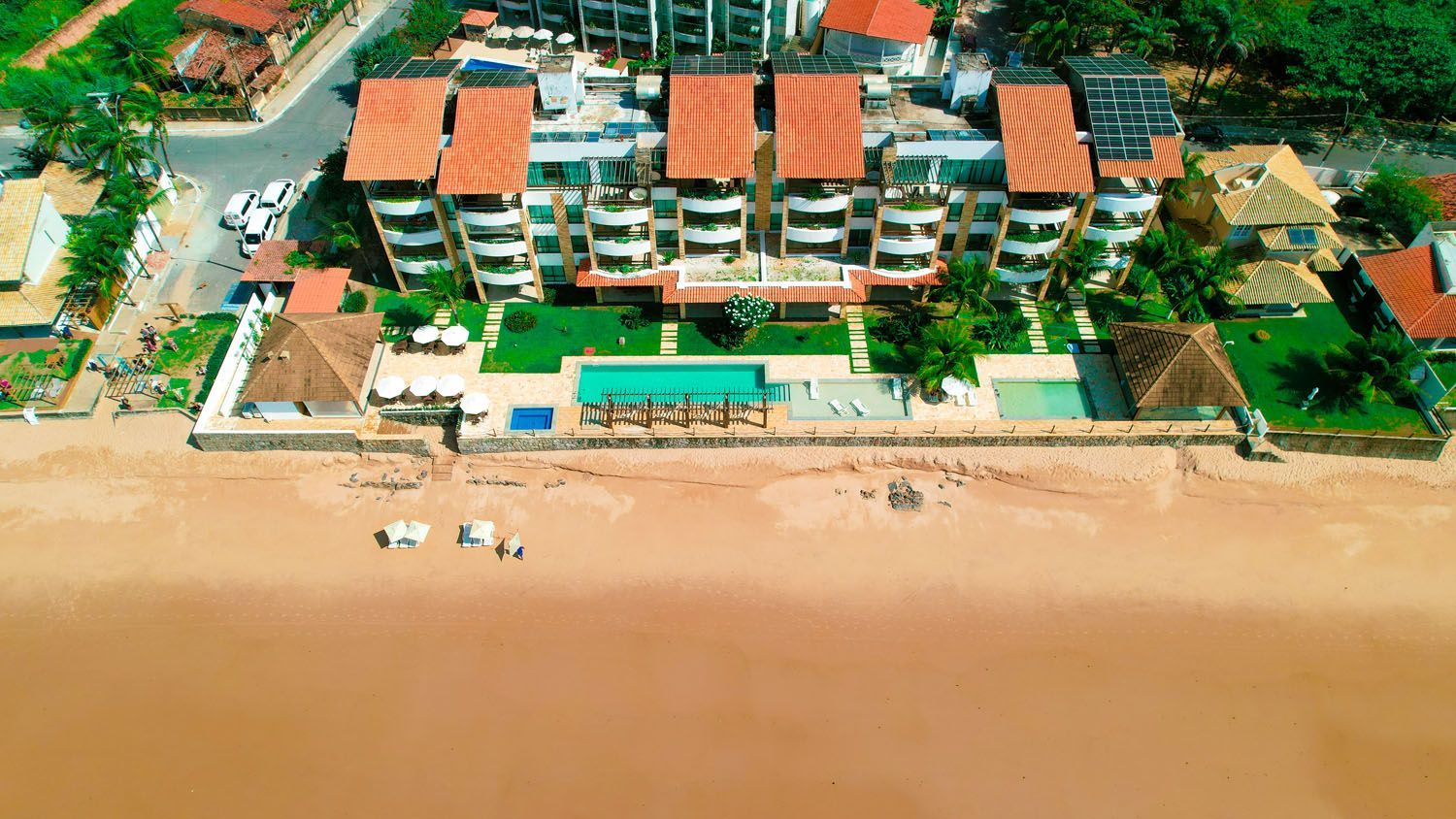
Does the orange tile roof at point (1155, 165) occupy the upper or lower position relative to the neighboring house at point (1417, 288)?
upper

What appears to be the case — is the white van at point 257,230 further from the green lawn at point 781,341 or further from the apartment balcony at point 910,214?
the apartment balcony at point 910,214

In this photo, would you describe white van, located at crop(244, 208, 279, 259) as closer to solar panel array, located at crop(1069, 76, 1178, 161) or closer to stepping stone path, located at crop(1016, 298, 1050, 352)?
stepping stone path, located at crop(1016, 298, 1050, 352)

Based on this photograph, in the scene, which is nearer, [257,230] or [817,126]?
[817,126]

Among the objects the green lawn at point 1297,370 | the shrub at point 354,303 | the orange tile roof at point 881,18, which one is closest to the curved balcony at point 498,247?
the shrub at point 354,303

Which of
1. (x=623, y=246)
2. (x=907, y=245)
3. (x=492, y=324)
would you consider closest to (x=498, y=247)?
(x=492, y=324)

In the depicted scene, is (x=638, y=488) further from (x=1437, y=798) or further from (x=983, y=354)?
(x=1437, y=798)

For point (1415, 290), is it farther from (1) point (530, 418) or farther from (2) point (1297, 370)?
(1) point (530, 418)

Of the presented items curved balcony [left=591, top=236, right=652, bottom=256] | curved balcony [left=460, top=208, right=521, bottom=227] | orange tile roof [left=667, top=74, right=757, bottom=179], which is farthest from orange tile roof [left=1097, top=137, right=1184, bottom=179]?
curved balcony [left=460, top=208, right=521, bottom=227]

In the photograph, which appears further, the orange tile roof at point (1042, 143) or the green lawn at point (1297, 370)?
the green lawn at point (1297, 370)
